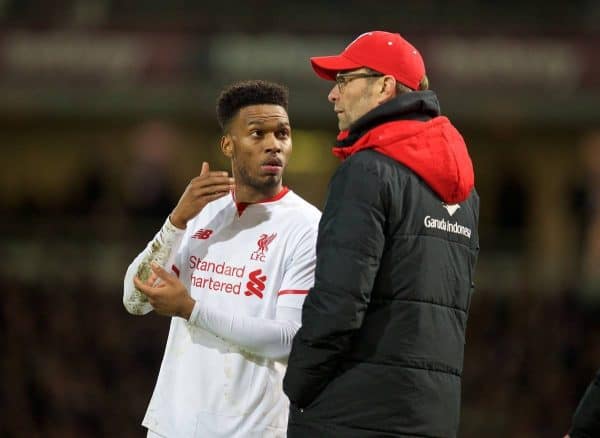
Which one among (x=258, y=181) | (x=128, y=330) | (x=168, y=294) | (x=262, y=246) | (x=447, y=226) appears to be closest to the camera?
(x=447, y=226)

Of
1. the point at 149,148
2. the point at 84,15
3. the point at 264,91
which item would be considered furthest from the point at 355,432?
the point at 84,15

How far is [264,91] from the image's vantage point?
13.7 ft

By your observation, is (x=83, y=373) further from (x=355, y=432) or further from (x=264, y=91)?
(x=355, y=432)

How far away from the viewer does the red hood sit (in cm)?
348

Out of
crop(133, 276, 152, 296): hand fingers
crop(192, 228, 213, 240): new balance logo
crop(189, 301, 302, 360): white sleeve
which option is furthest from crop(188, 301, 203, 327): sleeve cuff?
crop(192, 228, 213, 240): new balance logo

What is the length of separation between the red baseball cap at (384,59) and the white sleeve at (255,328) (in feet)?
2.70

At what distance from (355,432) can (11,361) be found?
751 cm

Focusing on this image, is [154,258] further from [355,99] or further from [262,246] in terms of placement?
[355,99]

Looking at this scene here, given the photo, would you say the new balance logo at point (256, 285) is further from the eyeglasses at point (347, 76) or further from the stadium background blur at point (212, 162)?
the stadium background blur at point (212, 162)

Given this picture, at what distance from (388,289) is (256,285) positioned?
688mm

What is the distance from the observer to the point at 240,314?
3879mm

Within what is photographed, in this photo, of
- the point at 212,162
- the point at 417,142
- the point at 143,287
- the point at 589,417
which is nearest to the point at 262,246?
the point at 143,287

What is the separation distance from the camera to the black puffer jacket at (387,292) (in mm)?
3324

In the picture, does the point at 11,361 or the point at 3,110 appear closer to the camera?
the point at 11,361
